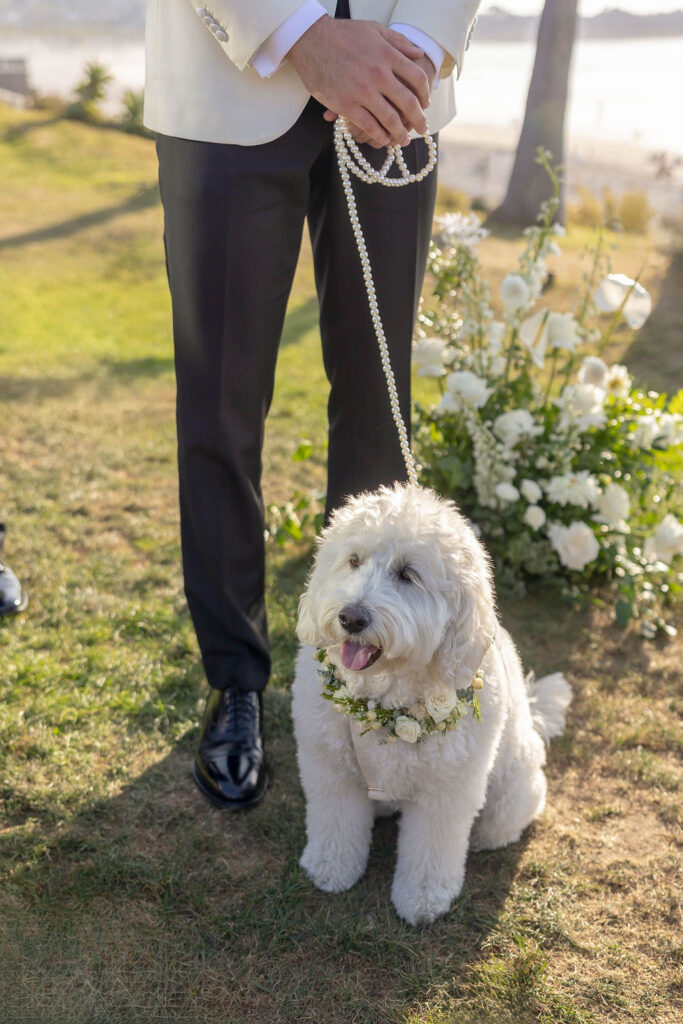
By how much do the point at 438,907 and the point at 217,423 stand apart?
129cm

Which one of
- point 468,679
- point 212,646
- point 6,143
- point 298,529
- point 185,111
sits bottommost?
point 6,143

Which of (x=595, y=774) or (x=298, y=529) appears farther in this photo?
(x=298, y=529)

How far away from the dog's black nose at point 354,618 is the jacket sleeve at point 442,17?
128 cm

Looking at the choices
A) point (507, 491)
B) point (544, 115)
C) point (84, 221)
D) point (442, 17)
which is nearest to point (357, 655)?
point (442, 17)

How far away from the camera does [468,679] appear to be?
179 cm

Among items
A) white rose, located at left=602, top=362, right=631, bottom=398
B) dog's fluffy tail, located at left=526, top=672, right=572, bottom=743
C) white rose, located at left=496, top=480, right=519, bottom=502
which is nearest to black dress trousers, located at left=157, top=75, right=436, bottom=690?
dog's fluffy tail, located at left=526, top=672, right=572, bottom=743

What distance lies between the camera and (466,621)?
5.64 ft

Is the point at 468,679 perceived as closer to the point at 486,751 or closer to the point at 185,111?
the point at 486,751

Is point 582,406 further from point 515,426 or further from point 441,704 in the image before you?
point 441,704

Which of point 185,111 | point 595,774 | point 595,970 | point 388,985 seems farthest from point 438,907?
point 185,111

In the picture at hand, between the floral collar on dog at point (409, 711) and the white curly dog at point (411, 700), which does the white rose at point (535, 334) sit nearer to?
the white curly dog at point (411, 700)

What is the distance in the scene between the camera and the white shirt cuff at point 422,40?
1913 millimetres

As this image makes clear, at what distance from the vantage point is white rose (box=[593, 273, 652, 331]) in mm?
3314

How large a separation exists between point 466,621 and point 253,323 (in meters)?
0.87
